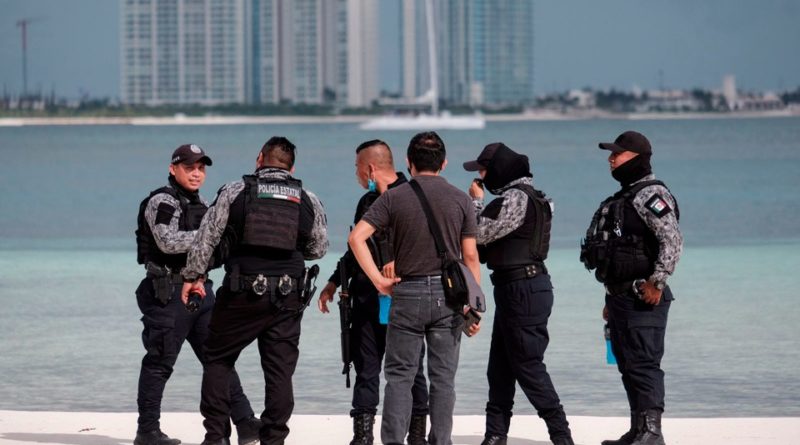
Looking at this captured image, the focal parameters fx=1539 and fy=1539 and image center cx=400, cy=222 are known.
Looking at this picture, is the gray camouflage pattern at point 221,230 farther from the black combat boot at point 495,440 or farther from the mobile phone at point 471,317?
the black combat boot at point 495,440

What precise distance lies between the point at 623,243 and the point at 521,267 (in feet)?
1.81

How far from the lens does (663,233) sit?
7.75 metres

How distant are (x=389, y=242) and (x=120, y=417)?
2.80m

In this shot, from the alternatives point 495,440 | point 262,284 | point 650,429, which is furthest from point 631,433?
point 262,284

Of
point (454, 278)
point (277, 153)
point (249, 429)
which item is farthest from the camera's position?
point (249, 429)

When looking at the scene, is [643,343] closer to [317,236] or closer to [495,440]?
[495,440]

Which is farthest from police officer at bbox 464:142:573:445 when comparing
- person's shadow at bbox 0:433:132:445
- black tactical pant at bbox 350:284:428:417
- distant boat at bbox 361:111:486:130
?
distant boat at bbox 361:111:486:130

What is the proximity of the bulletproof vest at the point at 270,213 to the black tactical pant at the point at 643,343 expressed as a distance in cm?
181

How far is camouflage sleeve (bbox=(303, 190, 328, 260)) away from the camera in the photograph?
764 centimetres

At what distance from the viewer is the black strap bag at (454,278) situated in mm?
7145

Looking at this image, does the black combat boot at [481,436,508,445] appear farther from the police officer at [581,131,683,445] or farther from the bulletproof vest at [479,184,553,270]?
the bulletproof vest at [479,184,553,270]

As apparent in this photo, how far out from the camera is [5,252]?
2962 cm

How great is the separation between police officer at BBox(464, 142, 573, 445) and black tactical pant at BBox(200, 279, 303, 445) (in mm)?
1065

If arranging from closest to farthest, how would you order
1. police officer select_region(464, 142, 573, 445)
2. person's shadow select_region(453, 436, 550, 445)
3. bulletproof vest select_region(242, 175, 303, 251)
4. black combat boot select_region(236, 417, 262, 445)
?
bulletproof vest select_region(242, 175, 303, 251) < police officer select_region(464, 142, 573, 445) < black combat boot select_region(236, 417, 262, 445) < person's shadow select_region(453, 436, 550, 445)
